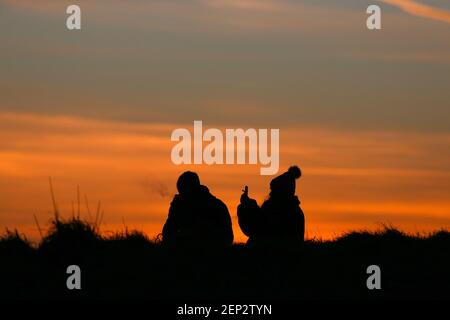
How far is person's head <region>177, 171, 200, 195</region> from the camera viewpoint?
3122 cm

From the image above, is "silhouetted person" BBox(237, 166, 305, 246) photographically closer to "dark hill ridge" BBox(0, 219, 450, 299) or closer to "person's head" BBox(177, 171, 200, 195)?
"person's head" BBox(177, 171, 200, 195)

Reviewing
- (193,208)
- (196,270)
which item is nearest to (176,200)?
(193,208)

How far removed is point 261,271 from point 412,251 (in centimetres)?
262

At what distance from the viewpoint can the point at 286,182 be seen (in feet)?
104

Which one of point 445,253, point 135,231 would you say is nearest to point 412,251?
point 445,253

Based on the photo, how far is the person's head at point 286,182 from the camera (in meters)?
31.6

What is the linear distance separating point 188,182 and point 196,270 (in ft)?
14.7

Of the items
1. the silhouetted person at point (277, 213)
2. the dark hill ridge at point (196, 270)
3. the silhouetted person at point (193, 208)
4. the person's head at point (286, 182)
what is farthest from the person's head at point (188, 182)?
the dark hill ridge at point (196, 270)

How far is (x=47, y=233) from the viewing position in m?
27.2

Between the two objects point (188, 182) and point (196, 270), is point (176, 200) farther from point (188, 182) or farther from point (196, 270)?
point (196, 270)

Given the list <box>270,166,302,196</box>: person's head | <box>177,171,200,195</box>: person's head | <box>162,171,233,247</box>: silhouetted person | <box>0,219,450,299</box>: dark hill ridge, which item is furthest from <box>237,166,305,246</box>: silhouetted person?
<box>0,219,450,299</box>: dark hill ridge

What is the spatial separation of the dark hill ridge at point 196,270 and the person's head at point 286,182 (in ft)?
11.7

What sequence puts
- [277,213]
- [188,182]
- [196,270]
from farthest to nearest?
[277,213], [188,182], [196,270]

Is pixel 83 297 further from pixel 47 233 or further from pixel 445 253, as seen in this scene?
pixel 445 253
